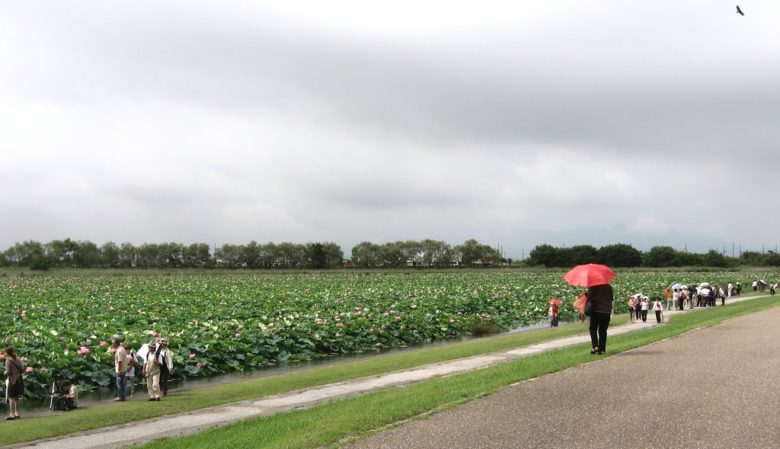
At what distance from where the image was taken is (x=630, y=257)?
159625mm

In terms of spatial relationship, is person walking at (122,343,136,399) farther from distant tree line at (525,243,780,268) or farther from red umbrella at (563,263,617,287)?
distant tree line at (525,243,780,268)

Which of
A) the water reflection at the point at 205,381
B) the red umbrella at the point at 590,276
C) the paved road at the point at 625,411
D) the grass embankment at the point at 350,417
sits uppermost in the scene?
the red umbrella at the point at 590,276

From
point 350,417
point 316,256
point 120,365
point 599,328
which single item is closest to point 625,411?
point 350,417

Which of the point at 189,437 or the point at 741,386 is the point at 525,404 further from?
the point at 189,437

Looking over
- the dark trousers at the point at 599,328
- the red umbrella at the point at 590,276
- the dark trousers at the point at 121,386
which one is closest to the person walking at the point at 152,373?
the dark trousers at the point at 121,386

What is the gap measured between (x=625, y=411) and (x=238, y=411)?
844 centimetres

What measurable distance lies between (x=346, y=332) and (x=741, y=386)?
64.1 ft

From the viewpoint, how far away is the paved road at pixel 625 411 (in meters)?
8.76

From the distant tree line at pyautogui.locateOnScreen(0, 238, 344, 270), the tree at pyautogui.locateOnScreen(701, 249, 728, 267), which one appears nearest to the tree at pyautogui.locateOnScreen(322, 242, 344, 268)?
the distant tree line at pyautogui.locateOnScreen(0, 238, 344, 270)

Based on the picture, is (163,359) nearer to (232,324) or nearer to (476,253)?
(232,324)

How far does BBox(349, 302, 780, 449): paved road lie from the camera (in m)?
8.76

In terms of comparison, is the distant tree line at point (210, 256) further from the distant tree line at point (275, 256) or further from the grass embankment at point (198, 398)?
the grass embankment at point (198, 398)

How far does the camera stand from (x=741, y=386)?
1177cm

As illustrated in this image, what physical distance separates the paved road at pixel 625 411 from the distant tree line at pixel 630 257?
145696mm
